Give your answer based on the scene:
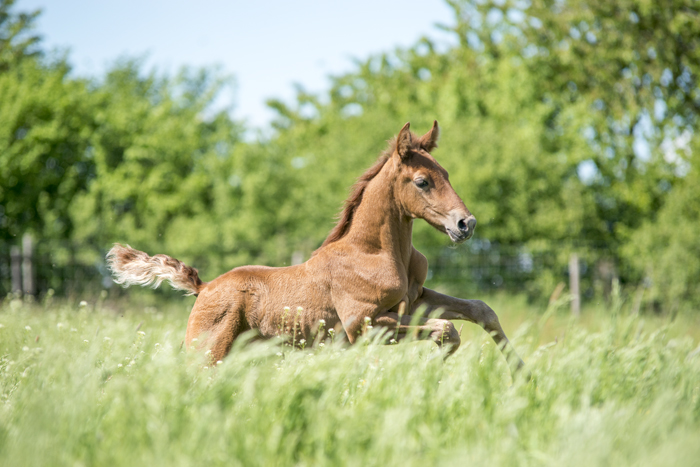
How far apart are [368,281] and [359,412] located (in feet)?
5.71

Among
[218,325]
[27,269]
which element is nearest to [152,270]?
[218,325]

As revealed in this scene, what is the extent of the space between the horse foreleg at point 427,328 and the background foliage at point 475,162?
437 inches

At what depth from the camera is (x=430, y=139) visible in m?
5.17

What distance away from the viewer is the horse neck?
486 centimetres

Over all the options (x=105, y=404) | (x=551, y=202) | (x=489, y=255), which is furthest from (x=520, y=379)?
(x=551, y=202)

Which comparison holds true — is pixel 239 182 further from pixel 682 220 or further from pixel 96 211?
pixel 682 220

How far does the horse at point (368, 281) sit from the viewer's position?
15.3 ft

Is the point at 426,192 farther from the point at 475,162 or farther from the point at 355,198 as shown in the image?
the point at 475,162

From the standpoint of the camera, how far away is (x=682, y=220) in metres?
14.8

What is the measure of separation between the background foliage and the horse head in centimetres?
1089

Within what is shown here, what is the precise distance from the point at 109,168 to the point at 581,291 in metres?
16.8

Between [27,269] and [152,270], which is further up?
[152,270]

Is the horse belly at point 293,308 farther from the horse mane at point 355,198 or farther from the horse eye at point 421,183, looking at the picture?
the horse eye at point 421,183

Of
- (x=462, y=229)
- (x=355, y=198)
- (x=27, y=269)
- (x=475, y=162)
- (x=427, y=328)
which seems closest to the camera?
(x=427, y=328)
